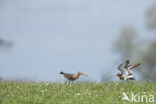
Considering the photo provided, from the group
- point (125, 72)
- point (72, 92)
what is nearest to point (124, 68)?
point (125, 72)

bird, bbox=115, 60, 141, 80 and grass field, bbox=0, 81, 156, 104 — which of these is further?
bird, bbox=115, 60, 141, 80

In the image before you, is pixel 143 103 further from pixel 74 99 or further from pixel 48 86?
pixel 48 86

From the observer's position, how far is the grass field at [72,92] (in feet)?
43.4

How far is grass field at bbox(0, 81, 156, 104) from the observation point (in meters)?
13.2

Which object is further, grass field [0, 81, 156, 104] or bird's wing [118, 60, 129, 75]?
bird's wing [118, 60, 129, 75]

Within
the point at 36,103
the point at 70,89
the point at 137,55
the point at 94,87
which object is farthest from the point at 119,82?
the point at 137,55

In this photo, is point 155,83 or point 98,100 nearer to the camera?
point 98,100

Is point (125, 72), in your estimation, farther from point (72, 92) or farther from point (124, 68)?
point (72, 92)

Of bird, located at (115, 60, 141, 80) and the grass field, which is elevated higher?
bird, located at (115, 60, 141, 80)

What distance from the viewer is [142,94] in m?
14.5

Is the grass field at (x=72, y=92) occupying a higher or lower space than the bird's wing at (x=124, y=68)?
lower

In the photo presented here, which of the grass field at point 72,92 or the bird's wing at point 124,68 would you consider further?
the bird's wing at point 124,68

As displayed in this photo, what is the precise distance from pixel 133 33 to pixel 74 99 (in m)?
29.0

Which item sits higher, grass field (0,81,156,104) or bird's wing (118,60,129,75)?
bird's wing (118,60,129,75)
